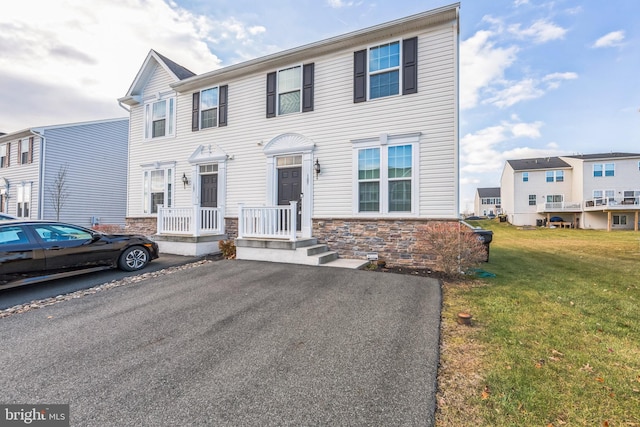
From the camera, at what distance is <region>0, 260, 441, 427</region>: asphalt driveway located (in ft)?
7.18

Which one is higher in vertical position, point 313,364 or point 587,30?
point 587,30

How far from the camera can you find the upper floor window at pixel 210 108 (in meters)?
10.4

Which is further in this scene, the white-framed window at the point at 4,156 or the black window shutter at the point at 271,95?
the white-framed window at the point at 4,156

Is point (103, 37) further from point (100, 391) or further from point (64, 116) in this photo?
point (64, 116)

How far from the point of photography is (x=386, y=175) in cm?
789

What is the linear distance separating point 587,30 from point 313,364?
46.2ft

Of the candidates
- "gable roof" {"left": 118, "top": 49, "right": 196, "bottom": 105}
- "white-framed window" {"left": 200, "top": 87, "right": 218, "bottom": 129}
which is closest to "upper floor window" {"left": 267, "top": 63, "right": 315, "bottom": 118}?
"white-framed window" {"left": 200, "top": 87, "right": 218, "bottom": 129}

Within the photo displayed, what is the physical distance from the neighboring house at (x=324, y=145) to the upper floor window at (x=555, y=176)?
3277cm

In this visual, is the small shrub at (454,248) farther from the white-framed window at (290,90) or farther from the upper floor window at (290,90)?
the white-framed window at (290,90)

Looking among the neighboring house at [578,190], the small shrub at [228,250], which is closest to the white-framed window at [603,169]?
the neighboring house at [578,190]

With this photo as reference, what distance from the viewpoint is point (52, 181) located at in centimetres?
1545

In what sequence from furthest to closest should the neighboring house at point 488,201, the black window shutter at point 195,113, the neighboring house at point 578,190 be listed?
the neighboring house at point 488,201 < the neighboring house at point 578,190 < the black window shutter at point 195,113

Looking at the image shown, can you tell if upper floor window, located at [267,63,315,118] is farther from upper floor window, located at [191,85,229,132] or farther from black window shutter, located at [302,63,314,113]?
upper floor window, located at [191,85,229,132]

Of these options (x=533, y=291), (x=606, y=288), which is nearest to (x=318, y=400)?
(x=533, y=291)
